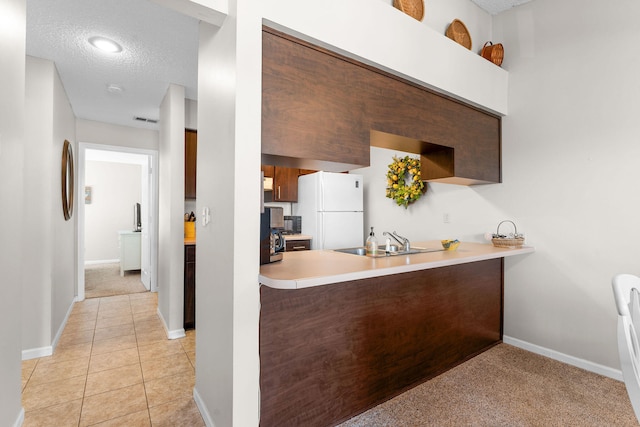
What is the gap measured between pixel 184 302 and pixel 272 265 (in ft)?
6.72

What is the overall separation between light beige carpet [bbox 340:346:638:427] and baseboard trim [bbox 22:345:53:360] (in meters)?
2.65

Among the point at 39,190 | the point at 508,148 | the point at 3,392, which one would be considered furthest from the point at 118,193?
the point at 508,148

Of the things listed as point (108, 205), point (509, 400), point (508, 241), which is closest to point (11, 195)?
point (509, 400)

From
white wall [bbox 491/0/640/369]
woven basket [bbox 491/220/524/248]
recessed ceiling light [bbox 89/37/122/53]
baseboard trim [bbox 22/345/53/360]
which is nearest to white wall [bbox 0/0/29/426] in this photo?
recessed ceiling light [bbox 89/37/122/53]

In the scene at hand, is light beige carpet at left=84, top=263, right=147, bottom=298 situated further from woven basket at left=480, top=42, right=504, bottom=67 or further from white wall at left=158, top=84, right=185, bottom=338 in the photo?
woven basket at left=480, top=42, right=504, bottom=67

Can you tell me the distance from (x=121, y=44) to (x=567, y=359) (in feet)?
14.4

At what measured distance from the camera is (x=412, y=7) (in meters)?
2.24

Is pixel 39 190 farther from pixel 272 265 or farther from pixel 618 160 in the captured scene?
pixel 618 160

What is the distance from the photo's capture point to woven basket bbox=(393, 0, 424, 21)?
219 cm

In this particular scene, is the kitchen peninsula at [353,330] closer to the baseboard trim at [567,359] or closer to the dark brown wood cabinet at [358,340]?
the dark brown wood cabinet at [358,340]

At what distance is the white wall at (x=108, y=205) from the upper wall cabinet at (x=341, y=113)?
748cm

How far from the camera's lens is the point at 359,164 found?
77.2 inches

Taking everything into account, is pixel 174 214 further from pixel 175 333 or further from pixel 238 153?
pixel 238 153

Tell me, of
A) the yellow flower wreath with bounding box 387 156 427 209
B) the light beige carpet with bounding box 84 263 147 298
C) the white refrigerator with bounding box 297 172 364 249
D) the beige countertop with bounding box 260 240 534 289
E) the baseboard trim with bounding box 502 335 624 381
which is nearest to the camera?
the beige countertop with bounding box 260 240 534 289
